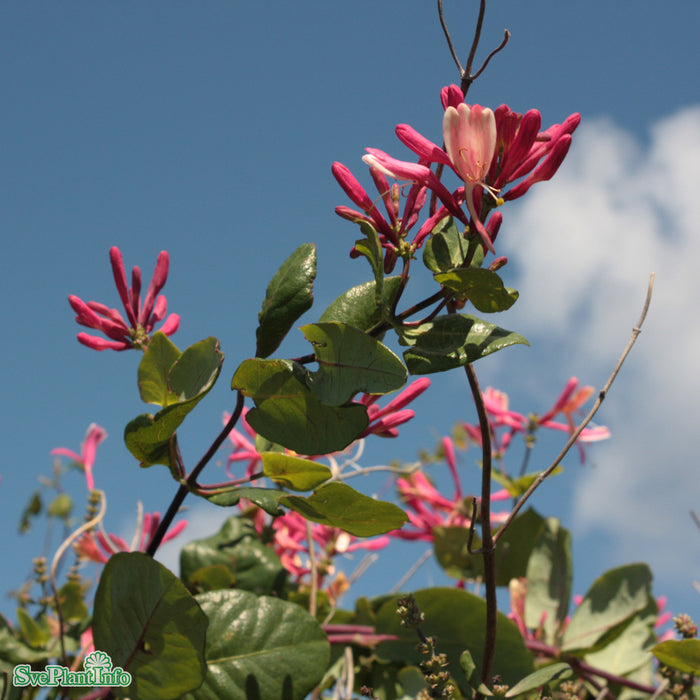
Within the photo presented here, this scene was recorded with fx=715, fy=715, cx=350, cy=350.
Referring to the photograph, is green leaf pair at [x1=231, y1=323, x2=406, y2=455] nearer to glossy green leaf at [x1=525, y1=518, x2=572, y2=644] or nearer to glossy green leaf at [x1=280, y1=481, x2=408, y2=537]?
glossy green leaf at [x1=280, y1=481, x2=408, y2=537]

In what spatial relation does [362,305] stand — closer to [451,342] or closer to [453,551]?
[451,342]

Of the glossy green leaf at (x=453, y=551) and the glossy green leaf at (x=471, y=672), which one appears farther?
the glossy green leaf at (x=453, y=551)

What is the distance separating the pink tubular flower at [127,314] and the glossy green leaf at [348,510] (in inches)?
12.5

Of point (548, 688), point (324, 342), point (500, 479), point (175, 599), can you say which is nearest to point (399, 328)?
point (324, 342)

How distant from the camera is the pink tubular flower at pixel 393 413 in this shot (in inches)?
31.2

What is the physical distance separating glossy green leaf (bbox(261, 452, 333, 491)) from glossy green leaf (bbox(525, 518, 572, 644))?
2.15ft

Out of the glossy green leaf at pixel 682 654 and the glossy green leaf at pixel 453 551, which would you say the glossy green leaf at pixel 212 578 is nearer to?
the glossy green leaf at pixel 453 551

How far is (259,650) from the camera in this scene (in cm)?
79

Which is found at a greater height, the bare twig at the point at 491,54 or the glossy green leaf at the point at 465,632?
the bare twig at the point at 491,54

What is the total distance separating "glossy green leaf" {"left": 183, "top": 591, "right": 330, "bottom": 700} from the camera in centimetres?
77

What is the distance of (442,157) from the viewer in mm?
685

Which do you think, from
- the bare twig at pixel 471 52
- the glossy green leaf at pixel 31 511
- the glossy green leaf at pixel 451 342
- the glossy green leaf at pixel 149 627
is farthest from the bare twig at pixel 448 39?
the glossy green leaf at pixel 31 511

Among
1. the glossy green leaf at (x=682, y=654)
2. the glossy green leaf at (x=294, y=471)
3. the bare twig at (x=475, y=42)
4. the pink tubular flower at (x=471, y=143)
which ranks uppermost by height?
the bare twig at (x=475, y=42)

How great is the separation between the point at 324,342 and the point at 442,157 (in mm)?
214
